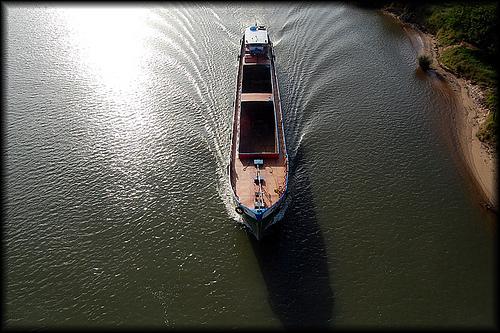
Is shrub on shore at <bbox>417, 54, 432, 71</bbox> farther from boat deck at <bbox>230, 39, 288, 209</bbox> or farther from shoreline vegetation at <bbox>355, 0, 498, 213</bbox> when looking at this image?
boat deck at <bbox>230, 39, 288, 209</bbox>

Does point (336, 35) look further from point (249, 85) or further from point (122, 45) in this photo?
point (122, 45)

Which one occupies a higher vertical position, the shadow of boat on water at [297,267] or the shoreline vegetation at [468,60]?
the shoreline vegetation at [468,60]

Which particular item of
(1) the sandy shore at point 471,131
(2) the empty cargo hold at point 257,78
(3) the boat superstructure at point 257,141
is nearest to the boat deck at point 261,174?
(3) the boat superstructure at point 257,141

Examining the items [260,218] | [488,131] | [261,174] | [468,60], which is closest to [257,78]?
[261,174]

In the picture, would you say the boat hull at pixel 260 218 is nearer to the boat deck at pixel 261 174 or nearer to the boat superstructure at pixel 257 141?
the boat superstructure at pixel 257 141

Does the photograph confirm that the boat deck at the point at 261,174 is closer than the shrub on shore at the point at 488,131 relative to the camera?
Yes

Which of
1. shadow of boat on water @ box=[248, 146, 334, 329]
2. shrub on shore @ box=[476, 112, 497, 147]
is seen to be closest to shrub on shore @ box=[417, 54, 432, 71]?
shrub on shore @ box=[476, 112, 497, 147]

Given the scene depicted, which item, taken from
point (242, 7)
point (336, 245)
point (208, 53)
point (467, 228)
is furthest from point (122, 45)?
point (467, 228)

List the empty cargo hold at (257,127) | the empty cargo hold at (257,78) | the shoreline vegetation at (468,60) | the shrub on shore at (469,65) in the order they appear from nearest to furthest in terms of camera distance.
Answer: the shoreline vegetation at (468,60) < the empty cargo hold at (257,127) < the empty cargo hold at (257,78) < the shrub on shore at (469,65)
